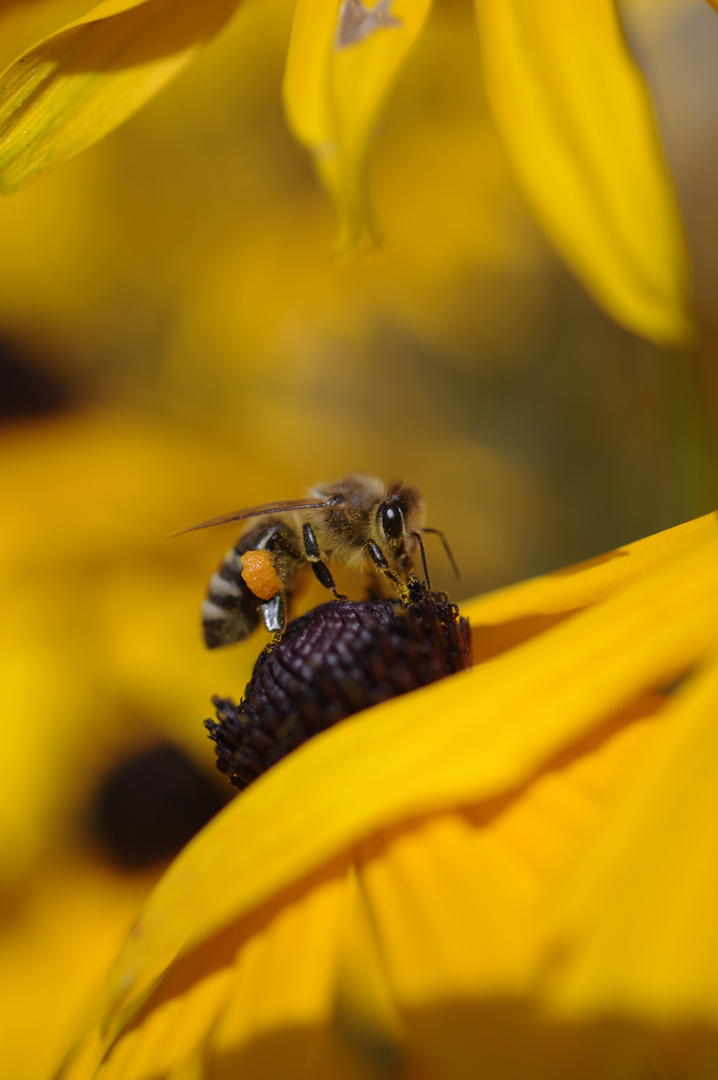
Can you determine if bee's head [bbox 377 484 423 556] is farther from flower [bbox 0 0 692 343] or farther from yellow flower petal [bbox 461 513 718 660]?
flower [bbox 0 0 692 343]

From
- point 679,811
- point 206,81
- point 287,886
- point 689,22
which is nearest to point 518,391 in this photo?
point 689,22

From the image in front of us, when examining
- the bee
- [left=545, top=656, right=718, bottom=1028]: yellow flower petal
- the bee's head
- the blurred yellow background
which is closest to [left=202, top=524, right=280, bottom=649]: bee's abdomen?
the bee

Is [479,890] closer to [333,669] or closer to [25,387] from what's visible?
[333,669]

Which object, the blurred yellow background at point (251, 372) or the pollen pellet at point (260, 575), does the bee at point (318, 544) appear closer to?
the pollen pellet at point (260, 575)

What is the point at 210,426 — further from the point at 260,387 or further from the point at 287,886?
the point at 287,886

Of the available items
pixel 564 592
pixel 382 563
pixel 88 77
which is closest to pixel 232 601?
pixel 382 563

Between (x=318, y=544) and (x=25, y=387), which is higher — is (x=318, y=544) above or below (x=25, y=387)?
below
